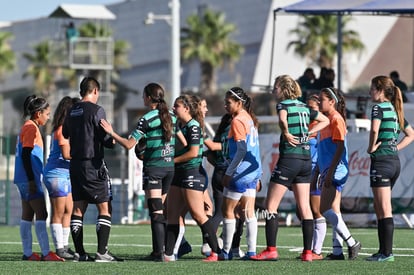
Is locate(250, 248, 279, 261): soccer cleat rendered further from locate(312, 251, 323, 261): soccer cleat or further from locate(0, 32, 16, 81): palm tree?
locate(0, 32, 16, 81): palm tree

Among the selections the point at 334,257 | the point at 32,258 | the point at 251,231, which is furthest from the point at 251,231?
the point at 32,258

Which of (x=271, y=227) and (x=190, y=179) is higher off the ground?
(x=190, y=179)

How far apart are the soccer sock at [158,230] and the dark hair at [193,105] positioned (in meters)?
1.13

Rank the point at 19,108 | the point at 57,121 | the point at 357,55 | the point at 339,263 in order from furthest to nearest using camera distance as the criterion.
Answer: the point at 19,108 → the point at 357,55 → the point at 57,121 → the point at 339,263

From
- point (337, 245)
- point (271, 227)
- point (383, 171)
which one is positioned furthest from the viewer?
point (337, 245)

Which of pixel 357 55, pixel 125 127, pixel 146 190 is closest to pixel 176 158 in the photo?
pixel 146 190

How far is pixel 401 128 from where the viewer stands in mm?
12602

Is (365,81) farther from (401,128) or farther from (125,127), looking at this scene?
(401,128)

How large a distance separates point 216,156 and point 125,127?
65.5 meters

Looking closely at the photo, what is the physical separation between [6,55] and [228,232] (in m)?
64.3

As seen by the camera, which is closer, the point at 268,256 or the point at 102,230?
the point at 102,230

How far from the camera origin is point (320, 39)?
6544 centimetres

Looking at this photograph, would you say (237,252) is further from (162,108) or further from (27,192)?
(27,192)

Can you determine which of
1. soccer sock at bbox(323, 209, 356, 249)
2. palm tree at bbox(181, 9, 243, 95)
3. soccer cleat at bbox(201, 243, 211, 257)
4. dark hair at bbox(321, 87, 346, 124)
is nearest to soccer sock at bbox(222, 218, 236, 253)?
soccer cleat at bbox(201, 243, 211, 257)
